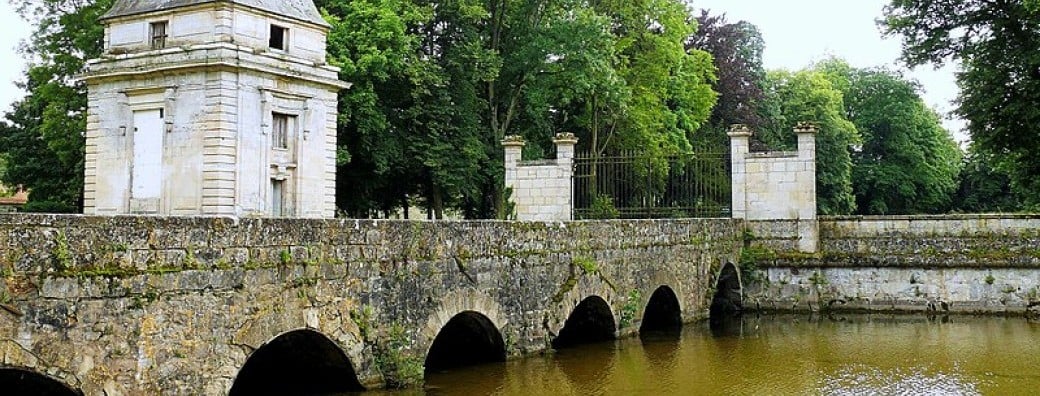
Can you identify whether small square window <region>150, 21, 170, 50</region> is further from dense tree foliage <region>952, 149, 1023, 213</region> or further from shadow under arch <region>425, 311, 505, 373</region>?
dense tree foliage <region>952, 149, 1023, 213</region>

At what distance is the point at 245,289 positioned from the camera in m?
9.37

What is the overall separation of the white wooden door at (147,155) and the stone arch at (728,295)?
12.3 meters

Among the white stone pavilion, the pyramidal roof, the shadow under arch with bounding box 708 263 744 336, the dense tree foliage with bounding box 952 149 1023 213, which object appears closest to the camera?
the white stone pavilion

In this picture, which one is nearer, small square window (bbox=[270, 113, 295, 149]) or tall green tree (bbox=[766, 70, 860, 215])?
small square window (bbox=[270, 113, 295, 149])

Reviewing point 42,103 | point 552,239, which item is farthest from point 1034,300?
point 42,103

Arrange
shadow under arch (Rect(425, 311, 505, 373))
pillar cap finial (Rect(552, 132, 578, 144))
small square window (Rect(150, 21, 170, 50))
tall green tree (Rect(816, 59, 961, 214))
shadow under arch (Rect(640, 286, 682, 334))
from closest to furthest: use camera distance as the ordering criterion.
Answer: shadow under arch (Rect(425, 311, 505, 373))
shadow under arch (Rect(640, 286, 682, 334))
small square window (Rect(150, 21, 170, 50))
pillar cap finial (Rect(552, 132, 578, 144))
tall green tree (Rect(816, 59, 961, 214))

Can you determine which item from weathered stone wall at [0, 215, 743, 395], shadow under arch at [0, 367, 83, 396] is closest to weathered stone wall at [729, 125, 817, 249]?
weathered stone wall at [0, 215, 743, 395]

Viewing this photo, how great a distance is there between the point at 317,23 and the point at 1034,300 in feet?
54.0

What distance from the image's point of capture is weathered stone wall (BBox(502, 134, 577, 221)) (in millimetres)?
23312

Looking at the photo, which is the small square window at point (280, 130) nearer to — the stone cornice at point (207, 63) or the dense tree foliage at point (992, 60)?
the stone cornice at point (207, 63)

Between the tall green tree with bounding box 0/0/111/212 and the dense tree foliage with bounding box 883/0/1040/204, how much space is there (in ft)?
63.4

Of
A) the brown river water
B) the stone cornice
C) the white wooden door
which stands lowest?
the brown river water

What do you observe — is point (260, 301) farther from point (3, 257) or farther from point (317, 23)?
point (317, 23)

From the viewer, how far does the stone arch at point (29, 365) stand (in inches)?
291
